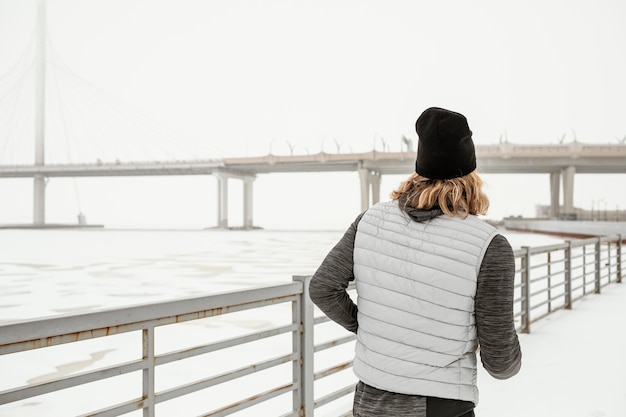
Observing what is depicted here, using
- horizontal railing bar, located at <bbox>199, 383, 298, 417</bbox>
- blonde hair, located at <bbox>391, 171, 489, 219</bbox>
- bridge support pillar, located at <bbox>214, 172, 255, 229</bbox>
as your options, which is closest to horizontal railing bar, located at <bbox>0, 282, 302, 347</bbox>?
horizontal railing bar, located at <bbox>199, 383, 298, 417</bbox>

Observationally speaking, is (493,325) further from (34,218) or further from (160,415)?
(34,218)

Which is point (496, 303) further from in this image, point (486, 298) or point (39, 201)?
point (39, 201)

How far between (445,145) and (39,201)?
245 ft

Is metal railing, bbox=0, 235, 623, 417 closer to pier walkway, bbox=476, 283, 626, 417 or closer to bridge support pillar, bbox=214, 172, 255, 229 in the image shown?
pier walkway, bbox=476, 283, 626, 417

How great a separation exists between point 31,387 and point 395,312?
1.22m

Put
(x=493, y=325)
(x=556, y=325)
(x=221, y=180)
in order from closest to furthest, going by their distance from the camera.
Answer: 1. (x=493, y=325)
2. (x=556, y=325)
3. (x=221, y=180)

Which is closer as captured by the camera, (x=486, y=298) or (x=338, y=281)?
(x=486, y=298)

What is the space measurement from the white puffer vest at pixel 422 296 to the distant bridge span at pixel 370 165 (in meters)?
64.2

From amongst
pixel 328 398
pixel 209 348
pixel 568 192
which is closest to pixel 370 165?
pixel 568 192

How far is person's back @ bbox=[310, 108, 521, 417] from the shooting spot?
171 cm

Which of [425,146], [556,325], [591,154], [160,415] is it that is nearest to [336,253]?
[425,146]

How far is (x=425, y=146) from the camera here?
1802 mm

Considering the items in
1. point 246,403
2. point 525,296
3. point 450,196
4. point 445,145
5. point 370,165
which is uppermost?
point 370,165

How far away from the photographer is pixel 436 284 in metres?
1.74
